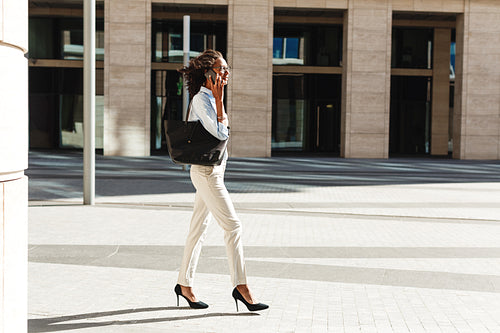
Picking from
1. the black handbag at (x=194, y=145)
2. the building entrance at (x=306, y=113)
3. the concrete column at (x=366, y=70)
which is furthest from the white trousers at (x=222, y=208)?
the building entrance at (x=306, y=113)

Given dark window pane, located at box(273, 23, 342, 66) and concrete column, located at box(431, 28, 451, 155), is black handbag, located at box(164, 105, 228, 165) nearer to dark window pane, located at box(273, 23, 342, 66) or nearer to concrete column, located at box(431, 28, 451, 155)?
dark window pane, located at box(273, 23, 342, 66)

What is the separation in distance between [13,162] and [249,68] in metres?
24.0

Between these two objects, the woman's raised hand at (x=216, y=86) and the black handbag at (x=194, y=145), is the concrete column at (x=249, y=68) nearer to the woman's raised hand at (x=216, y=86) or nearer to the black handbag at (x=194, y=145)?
the woman's raised hand at (x=216, y=86)

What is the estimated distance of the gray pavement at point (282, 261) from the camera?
15.3 ft

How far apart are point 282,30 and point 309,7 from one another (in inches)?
175

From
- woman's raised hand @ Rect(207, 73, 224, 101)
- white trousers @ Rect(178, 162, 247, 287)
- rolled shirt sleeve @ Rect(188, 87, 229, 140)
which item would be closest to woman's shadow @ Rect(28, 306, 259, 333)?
white trousers @ Rect(178, 162, 247, 287)

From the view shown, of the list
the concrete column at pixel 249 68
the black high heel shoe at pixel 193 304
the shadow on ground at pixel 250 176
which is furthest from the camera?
the concrete column at pixel 249 68

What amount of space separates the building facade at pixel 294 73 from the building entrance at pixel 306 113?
0.17ft

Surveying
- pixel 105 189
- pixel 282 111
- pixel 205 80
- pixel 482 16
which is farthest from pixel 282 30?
pixel 205 80

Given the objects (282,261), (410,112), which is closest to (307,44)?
(410,112)

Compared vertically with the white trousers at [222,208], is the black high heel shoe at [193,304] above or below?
below

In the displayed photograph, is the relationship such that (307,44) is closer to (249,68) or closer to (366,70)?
(366,70)

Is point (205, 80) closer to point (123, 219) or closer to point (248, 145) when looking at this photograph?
point (123, 219)

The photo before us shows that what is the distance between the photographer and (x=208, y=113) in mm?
4594
